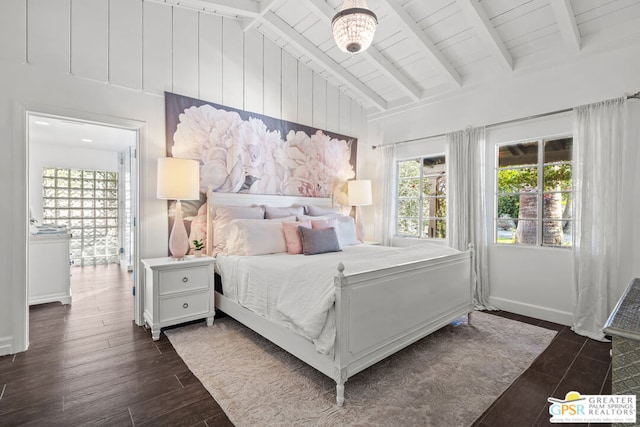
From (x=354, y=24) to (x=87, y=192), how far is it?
668 cm

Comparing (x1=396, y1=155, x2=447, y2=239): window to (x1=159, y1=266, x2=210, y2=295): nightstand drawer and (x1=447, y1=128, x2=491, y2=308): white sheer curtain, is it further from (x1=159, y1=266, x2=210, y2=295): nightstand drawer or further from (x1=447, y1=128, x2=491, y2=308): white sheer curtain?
(x1=159, y1=266, x2=210, y2=295): nightstand drawer

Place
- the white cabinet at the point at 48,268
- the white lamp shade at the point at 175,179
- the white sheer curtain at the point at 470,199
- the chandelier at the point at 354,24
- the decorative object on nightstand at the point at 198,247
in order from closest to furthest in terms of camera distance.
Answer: the chandelier at the point at 354,24, the white lamp shade at the point at 175,179, the decorative object on nightstand at the point at 198,247, the white cabinet at the point at 48,268, the white sheer curtain at the point at 470,199

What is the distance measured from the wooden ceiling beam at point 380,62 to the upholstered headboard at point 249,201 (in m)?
1.87

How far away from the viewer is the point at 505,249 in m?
3.67

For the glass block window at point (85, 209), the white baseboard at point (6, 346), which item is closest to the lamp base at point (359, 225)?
the white baseboard at point (6, 346)

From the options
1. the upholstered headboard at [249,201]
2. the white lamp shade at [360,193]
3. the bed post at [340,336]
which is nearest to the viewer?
the bed post at [340,336]

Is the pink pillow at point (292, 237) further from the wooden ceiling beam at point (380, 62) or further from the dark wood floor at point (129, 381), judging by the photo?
the wooden ceiling beam at point (380, 62)

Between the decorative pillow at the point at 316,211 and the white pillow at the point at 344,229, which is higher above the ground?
the decorative pillow at the point at 316,211

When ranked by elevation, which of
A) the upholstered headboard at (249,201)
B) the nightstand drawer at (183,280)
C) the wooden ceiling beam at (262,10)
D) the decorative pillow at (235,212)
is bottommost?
the nightstand drawer at (183,280)

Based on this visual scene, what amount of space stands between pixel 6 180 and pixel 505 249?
489cm

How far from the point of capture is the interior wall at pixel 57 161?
19.2ft

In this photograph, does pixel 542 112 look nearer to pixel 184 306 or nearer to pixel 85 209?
pixel 184 306

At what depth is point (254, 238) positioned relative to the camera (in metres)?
3.09

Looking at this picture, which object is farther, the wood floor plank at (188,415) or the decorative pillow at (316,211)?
the decorative pillow at (316,211)
